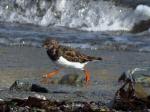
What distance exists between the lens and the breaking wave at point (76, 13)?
43.4 feet

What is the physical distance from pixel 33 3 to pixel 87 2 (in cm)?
117

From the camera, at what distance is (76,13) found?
1402 cm

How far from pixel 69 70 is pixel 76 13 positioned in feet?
21.6

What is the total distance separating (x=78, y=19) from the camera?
44.8ft

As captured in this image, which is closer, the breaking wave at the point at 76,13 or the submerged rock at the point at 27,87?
the submerged rock at the point at 27,87

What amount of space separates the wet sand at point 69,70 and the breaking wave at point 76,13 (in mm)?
3481

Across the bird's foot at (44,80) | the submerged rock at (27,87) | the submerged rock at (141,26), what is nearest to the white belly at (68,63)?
the bird's foot at (44,80)

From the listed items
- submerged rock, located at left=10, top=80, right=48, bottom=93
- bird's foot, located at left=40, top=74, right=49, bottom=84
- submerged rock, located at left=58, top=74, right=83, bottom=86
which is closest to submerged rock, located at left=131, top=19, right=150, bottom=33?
bird's foot, located at left=40, top=74, right=49, bottom=84

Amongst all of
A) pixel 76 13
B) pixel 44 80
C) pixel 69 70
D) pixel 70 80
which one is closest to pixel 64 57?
pixel 70 80

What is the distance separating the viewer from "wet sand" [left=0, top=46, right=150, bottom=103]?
5.81 meters

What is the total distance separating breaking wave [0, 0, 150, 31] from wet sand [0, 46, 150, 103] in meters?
3.48

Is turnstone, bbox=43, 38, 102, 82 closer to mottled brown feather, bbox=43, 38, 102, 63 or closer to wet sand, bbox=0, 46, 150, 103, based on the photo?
mottled brown feather, bbox=43, 38, 102, 63

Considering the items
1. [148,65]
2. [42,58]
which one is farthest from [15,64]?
[148,65]

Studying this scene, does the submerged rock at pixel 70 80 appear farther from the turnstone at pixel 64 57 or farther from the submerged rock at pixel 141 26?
the submerged rock at pixel 141 26
